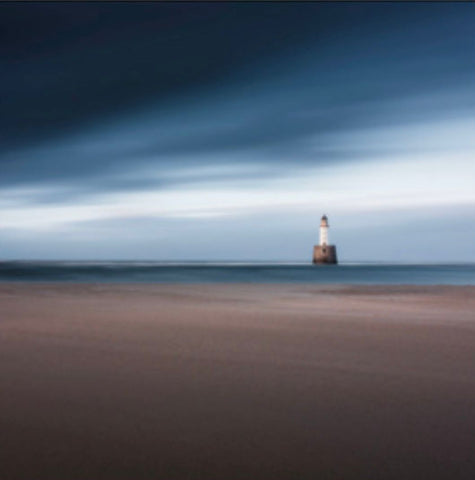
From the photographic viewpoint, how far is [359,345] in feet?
25.3

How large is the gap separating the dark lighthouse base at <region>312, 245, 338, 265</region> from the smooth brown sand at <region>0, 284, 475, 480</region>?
85.0 meters

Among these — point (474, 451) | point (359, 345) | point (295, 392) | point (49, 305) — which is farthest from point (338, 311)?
point (474, 451)

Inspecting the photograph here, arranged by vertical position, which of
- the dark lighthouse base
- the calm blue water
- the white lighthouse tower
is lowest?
the calm blue water

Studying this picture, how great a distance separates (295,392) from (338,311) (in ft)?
27.2

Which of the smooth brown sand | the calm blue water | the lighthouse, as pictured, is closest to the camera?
the smooth brown sand

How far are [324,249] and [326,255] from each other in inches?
56.9

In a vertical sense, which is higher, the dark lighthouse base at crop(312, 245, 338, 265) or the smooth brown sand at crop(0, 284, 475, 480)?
the dark lighthouse base at crop(312, 245, 338, 265)

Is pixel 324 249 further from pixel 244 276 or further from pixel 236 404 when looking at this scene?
pixel 236 404

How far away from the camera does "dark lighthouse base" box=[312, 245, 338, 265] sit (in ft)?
308

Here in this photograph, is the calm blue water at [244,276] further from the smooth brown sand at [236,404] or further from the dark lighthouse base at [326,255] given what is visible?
the smooth brown sand at [236,404]

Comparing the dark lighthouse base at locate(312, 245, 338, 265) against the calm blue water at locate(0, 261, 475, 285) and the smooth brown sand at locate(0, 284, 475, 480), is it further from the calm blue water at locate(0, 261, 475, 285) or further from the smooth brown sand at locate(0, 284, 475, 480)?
the smooth brown sand at locate(0, 284, 475, 480)

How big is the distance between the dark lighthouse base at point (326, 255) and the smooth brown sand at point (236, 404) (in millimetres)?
85009

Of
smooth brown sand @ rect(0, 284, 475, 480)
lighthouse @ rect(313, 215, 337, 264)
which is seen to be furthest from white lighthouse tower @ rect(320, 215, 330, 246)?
smooth brown sand @ rect(0, 284, 475, 480)

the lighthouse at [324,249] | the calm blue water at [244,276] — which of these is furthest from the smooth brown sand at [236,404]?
the lighthouse at [324,249]
